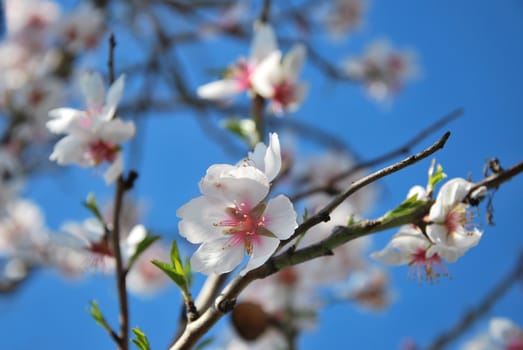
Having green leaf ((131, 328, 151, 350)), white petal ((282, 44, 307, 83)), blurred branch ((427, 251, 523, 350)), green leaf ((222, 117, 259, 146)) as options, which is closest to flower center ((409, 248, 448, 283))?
green leaf ((131, 328, 151, 350))

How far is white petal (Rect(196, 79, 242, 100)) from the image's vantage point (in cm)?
125

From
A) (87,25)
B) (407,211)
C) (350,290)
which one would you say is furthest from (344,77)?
(407,211)

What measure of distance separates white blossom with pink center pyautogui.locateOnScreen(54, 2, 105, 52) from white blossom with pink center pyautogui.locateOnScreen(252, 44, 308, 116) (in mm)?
1332

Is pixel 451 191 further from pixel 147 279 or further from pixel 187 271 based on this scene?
pixel 147 279

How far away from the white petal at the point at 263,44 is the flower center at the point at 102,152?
1.43 feet

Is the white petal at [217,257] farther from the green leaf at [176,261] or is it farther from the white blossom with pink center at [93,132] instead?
the white blossom with pink center at [93,132]

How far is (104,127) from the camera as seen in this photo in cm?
91

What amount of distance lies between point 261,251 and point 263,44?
73cm

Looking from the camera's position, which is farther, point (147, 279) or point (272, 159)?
point (147, 279)

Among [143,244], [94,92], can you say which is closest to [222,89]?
[94,92]

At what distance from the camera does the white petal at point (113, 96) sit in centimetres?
87

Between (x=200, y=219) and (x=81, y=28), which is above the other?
(x=81, y=28)

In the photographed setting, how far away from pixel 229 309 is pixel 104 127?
1.46 feet

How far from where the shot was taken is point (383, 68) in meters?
3.33
